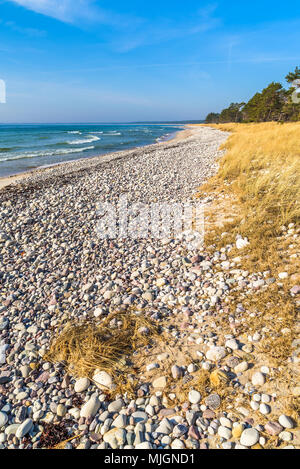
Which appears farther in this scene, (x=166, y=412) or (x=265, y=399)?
(x=166, y=412)

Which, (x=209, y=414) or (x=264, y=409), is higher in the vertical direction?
(x=264, y=409)

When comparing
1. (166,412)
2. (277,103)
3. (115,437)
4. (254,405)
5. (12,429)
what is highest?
(277,103)

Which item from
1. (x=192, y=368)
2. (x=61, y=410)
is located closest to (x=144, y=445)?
(x=192, y=368)

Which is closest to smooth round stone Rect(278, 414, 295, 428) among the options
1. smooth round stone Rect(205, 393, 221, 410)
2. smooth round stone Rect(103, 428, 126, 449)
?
smooth round stone Rect(205, 393, 221, 410)

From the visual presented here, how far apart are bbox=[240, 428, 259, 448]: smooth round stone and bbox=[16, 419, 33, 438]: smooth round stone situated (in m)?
2.29

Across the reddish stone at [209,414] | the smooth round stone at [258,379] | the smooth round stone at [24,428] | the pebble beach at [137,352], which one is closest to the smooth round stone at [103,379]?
the pebble beach at [137,352]

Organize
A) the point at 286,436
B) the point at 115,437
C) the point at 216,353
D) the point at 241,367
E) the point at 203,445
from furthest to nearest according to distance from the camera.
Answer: the point at 216,353 < the point at 241,367 < the point at 115,437 < the point at 203,445 < the point at 286,436

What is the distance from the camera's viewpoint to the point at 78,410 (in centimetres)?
279

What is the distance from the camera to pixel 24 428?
8.69ft

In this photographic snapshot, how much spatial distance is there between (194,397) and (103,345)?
4.69 feet

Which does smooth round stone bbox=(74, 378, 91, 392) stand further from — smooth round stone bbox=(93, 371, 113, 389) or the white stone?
the white stone

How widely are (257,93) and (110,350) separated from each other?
80634 millimetres

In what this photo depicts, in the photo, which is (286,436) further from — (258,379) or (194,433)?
(194,433)
